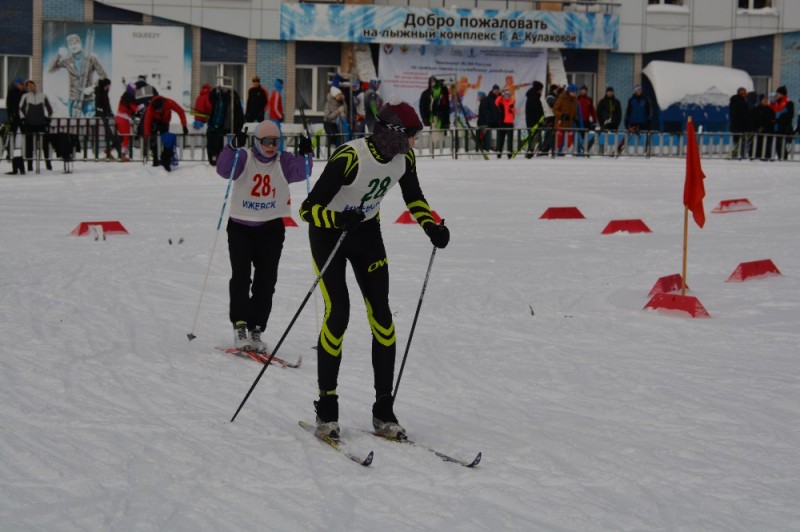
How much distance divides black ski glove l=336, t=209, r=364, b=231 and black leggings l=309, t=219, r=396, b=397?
0.18m

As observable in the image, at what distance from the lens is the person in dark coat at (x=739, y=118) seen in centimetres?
2756

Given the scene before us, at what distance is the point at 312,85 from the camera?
116ft

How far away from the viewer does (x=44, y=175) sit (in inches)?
886

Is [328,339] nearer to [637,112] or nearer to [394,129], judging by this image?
[394,129]

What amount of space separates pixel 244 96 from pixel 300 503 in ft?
98.2

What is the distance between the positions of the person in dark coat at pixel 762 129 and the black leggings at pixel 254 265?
20558mm

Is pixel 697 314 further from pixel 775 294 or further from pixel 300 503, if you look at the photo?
pixel 300 503

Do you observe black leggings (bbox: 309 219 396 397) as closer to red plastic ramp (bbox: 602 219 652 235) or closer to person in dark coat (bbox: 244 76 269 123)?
red plastic ramp (bbox: 602 219 652 235)

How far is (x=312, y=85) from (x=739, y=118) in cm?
1221

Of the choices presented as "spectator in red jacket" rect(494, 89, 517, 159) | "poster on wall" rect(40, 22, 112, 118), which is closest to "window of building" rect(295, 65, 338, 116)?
"poster on wall" rect(40, 22, 112, 118)

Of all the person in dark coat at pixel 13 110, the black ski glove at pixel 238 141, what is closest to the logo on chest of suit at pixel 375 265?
the black ski glove at pixel 238 141

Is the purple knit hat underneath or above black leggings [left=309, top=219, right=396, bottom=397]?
above

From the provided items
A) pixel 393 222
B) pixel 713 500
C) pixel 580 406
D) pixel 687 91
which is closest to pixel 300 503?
pixel 713 500

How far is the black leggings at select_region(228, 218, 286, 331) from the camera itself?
28.7 ft
